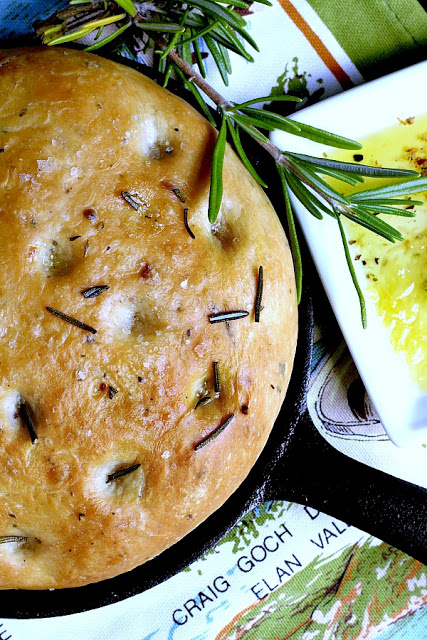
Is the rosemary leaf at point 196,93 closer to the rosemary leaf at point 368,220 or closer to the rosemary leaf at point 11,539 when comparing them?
the rosemary leaf at point 368,220

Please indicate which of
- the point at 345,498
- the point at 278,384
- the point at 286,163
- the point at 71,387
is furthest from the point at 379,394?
the point at 71,387

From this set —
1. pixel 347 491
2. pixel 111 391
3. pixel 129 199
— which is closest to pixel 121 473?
pixel 111 391

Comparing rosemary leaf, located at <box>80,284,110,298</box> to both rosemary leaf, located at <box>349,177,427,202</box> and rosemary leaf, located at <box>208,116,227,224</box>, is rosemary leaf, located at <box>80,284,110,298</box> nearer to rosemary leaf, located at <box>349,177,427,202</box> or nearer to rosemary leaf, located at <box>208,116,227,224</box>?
rosemary leaf, located at <box>208,116,227,224</box>

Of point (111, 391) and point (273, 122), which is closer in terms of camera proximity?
point (111, 391)

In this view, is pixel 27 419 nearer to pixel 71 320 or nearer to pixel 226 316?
pixel 71 320

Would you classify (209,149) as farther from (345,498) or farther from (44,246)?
(345,498)

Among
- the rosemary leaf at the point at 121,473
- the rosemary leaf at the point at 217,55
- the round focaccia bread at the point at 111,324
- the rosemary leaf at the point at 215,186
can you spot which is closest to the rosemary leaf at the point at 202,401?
the round focaccia bread at the point at 111,324

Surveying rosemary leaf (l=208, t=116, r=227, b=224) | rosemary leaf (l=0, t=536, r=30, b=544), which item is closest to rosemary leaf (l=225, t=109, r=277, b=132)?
rosemary leaf (l=208, t=116, r=227, b=224)
